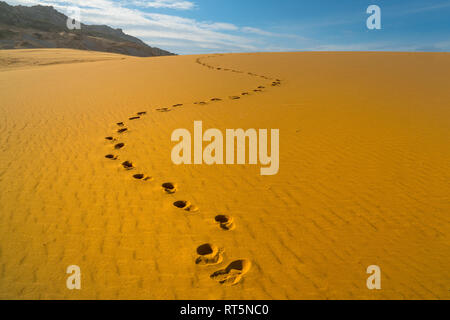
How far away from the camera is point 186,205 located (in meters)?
3.63

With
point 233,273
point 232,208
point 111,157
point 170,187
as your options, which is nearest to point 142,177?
point 170,187

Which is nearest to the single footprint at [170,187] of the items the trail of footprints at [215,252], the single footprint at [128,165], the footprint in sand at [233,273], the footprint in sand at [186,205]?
the trail of footprints at [215,252]

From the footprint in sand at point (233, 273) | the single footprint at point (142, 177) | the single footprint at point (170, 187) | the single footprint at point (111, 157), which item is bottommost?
the footprint in sand at point (233, 273)

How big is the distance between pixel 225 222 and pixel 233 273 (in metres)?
0.77

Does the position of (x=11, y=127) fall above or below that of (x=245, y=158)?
above

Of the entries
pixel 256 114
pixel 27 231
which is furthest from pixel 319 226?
pixel 256 114

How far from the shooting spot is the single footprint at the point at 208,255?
2741mm

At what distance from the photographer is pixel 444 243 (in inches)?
115

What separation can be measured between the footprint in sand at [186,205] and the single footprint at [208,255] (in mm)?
686

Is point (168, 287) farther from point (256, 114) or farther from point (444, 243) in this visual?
point (256, 114)

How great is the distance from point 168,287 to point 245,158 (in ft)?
9.36

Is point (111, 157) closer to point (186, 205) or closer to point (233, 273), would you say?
point (186, 205)

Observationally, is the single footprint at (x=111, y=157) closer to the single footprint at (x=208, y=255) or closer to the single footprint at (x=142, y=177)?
the single footprint at (x=142, y=177)
